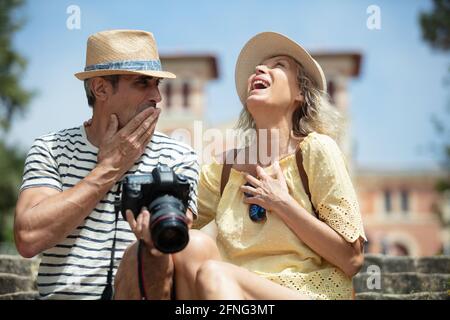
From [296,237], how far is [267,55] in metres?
1.05

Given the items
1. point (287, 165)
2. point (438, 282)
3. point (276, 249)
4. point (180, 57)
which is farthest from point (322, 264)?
point (180, 57)

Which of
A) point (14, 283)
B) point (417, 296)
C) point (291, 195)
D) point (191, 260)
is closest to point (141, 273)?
point (191, 260)

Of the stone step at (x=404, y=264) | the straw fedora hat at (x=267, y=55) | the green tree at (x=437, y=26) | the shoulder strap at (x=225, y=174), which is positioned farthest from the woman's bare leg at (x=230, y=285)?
the green tree at (x=437, y=26)

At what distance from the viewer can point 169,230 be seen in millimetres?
2441

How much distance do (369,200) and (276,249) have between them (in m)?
49.2

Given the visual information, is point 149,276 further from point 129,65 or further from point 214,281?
point 129,65

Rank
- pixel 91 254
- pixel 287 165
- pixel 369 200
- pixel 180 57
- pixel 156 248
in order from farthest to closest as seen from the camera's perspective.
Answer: pixel 369 200 → pixel 180 57 → pixel 287 165 → pixel 91 254 → pixel 156 248

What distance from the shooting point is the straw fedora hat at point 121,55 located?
10.9ft

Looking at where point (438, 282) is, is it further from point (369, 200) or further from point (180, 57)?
point (369, 200)

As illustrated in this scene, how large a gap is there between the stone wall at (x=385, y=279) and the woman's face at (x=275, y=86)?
151cm

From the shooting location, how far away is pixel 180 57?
1750 inches

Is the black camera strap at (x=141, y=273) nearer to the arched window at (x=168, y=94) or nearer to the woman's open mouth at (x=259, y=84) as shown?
the woman's open mouth at (x=259, y=84)

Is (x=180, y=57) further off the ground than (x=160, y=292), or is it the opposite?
(x=180, y=57)
